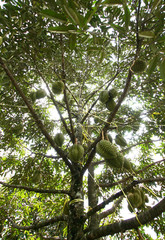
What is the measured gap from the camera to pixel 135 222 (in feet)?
3.34

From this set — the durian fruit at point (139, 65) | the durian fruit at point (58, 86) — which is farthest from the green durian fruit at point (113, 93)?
the durian fruit at point (58, 86)

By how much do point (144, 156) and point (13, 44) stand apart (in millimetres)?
3319

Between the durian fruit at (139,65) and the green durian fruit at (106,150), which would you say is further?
the durian fruit at (139,65)

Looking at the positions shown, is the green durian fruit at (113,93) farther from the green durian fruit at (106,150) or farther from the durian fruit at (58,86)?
the green durian fruit at (106,150)

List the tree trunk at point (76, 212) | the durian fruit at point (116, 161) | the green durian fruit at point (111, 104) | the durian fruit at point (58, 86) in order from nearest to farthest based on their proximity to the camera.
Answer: the tree trunk at point (76, 212), the durian fruit at point (116, 161), the green durian fruit at point (111, 104), the durian fruit at point (58, 86)

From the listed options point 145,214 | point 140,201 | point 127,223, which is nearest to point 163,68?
point 145,214

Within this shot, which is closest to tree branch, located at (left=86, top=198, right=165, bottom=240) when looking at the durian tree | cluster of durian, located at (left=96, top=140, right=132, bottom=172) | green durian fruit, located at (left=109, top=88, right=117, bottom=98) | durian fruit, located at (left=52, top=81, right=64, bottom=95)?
the durian tree

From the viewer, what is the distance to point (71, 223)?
56.6 inches

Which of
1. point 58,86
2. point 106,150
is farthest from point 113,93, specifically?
point 106,150

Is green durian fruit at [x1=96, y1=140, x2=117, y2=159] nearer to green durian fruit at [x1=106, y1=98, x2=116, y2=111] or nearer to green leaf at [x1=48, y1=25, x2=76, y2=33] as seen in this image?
green durian fruit at [x1=106, y1=98, x2=116, y2=111]

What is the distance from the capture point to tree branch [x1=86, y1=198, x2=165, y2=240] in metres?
0.90

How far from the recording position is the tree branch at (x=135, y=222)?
90 centimetres

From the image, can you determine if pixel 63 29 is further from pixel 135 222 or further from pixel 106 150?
pixel 135 222

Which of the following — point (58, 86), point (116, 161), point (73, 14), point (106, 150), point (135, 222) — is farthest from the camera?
point (58, 86)
